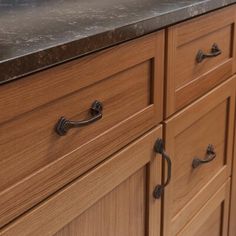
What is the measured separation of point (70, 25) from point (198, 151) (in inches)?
19.2

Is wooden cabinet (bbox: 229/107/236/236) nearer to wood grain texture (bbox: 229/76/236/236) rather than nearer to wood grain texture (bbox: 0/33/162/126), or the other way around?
wood grain texture (bbox: 229/76/236/236)

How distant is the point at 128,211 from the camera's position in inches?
34.4

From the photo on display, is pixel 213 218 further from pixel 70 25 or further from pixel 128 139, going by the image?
pixel 70 25

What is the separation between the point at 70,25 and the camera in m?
0.75

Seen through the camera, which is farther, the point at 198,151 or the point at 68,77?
the point at 198,151

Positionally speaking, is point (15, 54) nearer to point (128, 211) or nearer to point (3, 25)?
point (3, 25)

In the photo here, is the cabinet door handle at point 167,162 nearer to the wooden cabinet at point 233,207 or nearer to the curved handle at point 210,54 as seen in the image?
the curved handle at point 210,54

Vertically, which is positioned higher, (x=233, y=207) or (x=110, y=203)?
(x=110, y=203)

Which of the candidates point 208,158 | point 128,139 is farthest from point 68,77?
point 208,158

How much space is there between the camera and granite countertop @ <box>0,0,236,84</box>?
595 millimetres

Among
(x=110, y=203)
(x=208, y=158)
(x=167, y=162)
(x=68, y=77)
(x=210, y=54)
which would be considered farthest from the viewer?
(x=208, y=158)

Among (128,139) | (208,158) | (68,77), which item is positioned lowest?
(208,158)

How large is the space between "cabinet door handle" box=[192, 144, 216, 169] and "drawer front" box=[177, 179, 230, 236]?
11cm

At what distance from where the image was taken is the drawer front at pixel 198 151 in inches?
39.6
